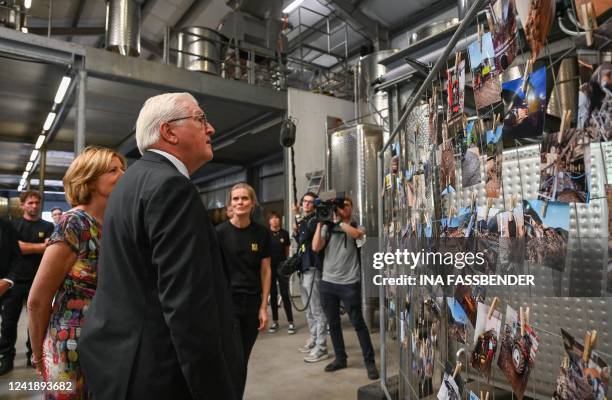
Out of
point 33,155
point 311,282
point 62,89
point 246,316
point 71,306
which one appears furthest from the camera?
point 33,155

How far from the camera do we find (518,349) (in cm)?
84

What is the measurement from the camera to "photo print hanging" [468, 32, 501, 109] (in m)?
0.87

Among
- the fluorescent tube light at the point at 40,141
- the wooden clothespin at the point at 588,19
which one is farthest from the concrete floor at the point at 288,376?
the fluorescent tube light at the point at 40,141

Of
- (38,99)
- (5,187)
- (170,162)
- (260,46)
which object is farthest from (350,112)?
(5,187)

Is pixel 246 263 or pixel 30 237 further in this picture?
pixel 30 237

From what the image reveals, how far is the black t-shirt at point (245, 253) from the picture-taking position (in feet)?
7.59

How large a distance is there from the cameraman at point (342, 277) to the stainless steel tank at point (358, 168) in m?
1.71

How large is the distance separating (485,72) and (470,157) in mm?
212

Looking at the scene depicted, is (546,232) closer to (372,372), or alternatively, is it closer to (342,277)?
(342,277)

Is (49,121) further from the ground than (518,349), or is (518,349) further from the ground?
(49,121)

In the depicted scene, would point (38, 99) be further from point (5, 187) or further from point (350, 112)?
point (5, 187)

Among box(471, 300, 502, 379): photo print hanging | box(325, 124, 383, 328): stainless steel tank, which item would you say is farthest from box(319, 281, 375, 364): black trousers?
box(471, 300, 502, 379): photo print hanging

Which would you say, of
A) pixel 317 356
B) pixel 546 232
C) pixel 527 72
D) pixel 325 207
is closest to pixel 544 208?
pixel 546 232

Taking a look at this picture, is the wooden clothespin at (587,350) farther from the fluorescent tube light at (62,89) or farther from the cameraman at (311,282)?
the fluorescent tube light at (62,89)
